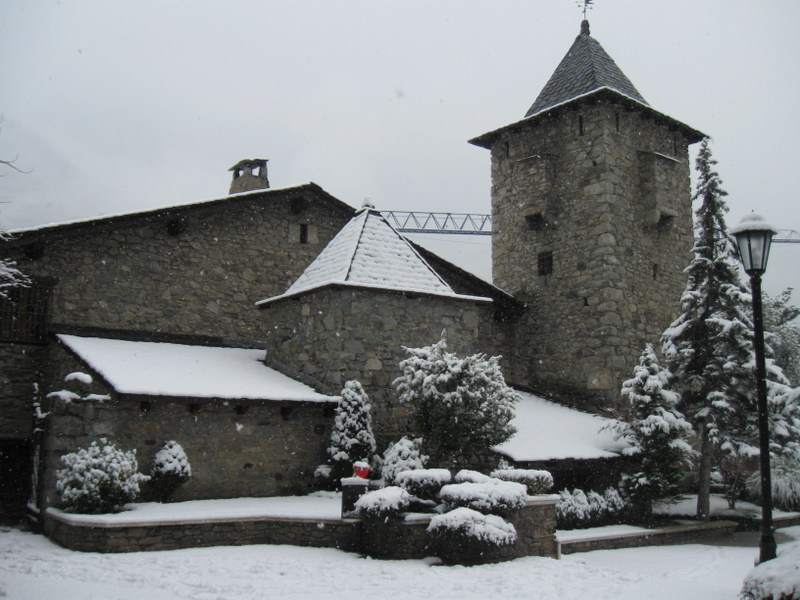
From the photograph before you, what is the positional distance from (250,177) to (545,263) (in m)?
8.65

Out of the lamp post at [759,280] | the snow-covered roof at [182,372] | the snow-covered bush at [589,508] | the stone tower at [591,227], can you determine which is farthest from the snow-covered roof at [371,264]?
the lamp post at [759,280]

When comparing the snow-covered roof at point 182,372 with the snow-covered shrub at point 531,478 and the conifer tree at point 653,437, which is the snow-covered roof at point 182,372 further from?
the conifer tree at point 653,437

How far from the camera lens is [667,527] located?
15.1 m

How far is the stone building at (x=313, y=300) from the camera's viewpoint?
12641 millimetres

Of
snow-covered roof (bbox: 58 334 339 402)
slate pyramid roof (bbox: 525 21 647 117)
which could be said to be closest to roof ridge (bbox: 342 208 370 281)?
snow-covered roof (bbox: 58 334 339 402)

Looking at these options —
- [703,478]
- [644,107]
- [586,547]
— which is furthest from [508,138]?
[586,547]

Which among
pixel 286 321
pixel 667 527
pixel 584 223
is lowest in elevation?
pixel 667 527

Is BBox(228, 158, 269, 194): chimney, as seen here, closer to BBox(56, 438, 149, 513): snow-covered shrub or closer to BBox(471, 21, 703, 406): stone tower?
BBox(471, 21, 703, 406): stone tower

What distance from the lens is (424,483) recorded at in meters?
10.7

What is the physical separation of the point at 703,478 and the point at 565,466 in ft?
12.4

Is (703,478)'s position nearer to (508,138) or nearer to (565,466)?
(565,466)

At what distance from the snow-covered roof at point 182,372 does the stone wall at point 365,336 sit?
591 mm

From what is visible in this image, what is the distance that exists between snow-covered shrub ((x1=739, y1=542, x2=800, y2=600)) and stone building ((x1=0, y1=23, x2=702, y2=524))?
8.02 metres

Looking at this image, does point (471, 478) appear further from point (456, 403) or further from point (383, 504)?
point (456, 403)
